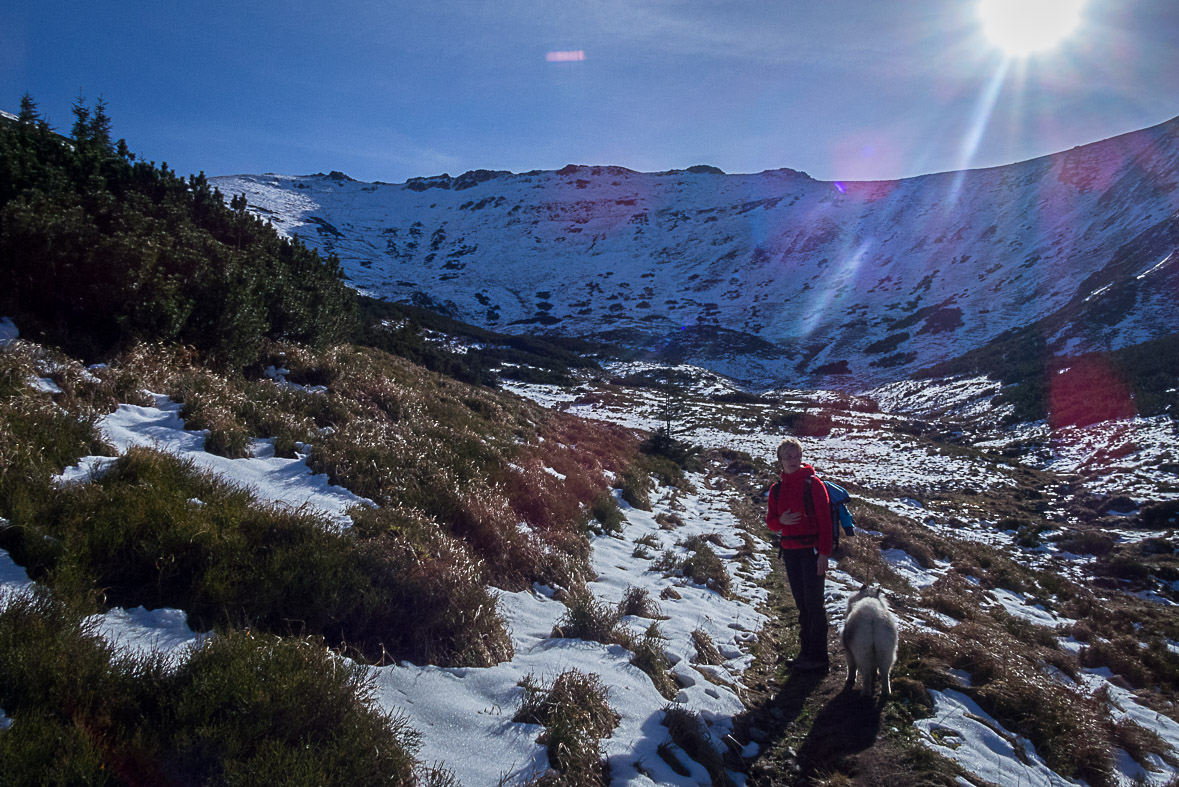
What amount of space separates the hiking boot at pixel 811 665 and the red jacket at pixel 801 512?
110 cm

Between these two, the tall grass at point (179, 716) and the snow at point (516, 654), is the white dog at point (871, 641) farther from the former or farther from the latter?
the tall grass at point (179, 716)

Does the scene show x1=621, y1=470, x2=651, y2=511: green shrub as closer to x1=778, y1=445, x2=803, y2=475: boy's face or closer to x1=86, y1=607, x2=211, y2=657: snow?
x1=778, y1=445, x2=803, y2=475: boy's face

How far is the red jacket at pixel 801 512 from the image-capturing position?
5.11 meters

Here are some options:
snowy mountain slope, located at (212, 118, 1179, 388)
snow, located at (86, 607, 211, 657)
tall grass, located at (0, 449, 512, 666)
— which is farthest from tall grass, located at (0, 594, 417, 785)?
snowy mountain slope, located at (212, 118, 1179, 388)

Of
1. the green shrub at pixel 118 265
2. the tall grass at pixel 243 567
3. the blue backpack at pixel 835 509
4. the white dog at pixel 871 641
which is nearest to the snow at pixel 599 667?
the tall grass at pixel 243 567

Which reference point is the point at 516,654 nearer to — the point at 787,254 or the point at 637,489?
the point at 637,489

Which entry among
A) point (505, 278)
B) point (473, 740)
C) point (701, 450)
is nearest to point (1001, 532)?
point (701, 450)

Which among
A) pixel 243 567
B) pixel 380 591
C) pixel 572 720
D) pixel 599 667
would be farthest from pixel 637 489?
pixel 243 567

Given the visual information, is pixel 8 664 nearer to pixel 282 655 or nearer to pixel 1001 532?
pixel 282 655

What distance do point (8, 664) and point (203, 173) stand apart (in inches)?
549

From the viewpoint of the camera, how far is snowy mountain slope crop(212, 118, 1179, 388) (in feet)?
220

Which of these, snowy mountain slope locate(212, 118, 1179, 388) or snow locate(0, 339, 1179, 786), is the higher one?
snowy mountain slope locate(212, 118, 1179, 388)

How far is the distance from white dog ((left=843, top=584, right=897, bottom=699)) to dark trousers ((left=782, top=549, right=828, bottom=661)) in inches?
21.2

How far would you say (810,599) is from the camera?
529 centimetres
